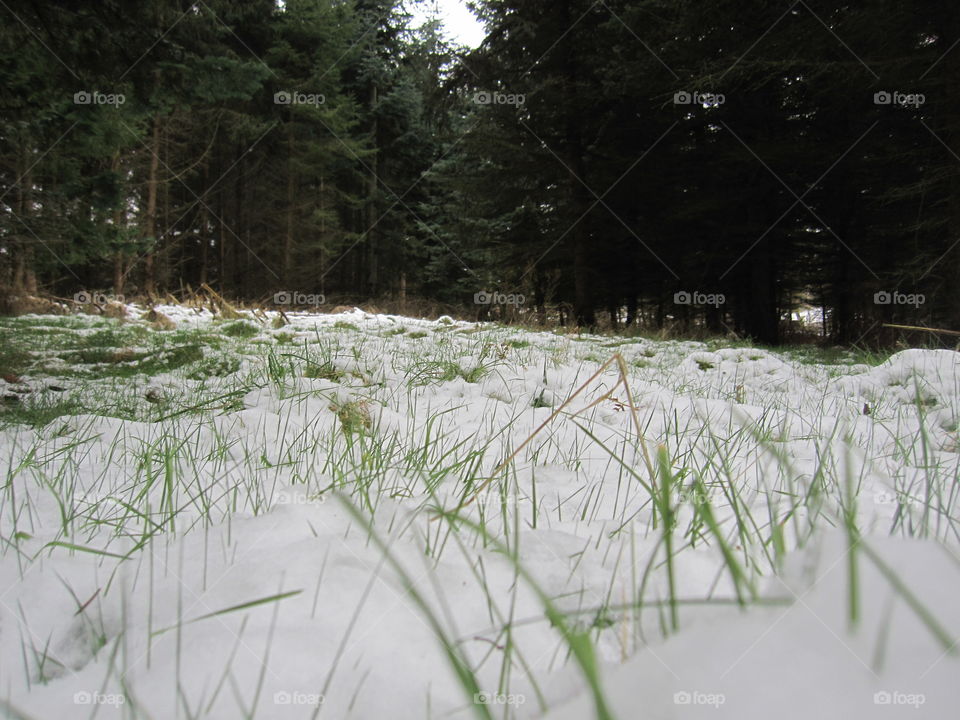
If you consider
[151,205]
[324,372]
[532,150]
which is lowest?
[324,372]

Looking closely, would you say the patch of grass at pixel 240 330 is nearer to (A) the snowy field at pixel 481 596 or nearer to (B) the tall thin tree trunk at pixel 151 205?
(A) the snowy field at pixel 481 596

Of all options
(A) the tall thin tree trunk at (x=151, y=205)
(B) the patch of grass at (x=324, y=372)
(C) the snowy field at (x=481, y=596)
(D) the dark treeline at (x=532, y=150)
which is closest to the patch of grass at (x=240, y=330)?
(D) the dark treeline at (x=532, y=150)

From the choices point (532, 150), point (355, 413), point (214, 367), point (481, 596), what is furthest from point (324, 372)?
point (532, 150)

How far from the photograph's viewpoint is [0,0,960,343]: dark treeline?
5.87 meters

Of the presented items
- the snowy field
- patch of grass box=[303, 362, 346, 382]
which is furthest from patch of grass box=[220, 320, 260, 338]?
the snowy field

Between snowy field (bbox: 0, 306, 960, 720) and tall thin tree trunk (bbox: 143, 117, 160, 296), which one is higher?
tall thin tree trunk (bbox: 143, 117, 160, 296)

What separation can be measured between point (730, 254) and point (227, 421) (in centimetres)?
1238

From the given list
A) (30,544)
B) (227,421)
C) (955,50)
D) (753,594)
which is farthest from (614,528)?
(955,50)

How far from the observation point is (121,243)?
9.84 meters

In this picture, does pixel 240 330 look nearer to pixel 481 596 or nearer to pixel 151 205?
pixel 481 596

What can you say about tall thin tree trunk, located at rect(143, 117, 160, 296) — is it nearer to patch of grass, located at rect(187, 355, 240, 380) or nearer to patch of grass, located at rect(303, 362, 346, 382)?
patch of grass, located at rect(187, 355, 240, 380)

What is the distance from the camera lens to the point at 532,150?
1137 cm

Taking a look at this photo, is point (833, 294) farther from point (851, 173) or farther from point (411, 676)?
point (411, 676)

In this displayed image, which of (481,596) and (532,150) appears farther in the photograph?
(532,150)
